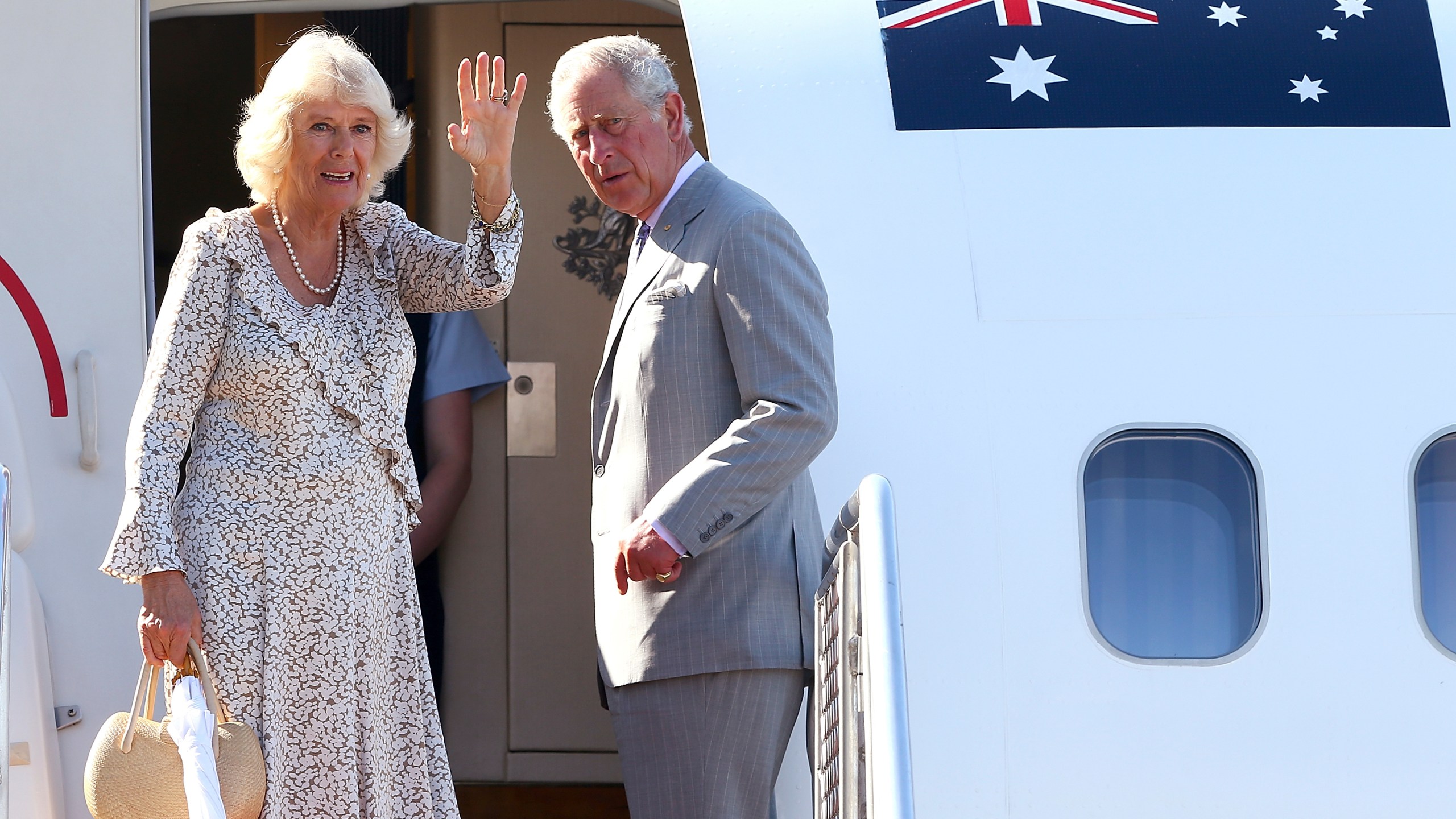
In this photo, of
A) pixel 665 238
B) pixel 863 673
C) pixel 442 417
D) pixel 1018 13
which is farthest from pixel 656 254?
pixel 442 417

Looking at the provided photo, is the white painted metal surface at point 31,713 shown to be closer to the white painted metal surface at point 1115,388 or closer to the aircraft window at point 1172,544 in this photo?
the white painted metal surface at point 1115,388

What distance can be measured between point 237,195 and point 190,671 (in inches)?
131

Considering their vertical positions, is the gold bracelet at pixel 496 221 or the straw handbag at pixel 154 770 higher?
the gold bracelet at pixel 496 221

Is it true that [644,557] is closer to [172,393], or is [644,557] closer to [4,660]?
[172,393]

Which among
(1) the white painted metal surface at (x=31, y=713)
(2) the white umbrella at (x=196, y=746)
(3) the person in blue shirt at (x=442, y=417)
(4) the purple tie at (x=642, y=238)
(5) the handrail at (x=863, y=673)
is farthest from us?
(3) the person in blue shirt at (x=442, y=417)

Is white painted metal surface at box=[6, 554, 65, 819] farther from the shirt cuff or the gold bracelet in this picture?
the shirt cuff

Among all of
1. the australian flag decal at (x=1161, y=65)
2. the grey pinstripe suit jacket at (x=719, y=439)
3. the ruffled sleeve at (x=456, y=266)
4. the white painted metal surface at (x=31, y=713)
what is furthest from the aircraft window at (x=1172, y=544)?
the white painted metal surface at (x=31, y=713)

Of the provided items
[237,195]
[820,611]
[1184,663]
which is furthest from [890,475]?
[237,195]

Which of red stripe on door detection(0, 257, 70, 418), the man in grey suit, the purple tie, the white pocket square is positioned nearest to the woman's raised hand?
the man in grey suit

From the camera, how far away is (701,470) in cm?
234

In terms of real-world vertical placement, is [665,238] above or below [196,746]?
above

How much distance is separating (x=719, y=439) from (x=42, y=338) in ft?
5.79

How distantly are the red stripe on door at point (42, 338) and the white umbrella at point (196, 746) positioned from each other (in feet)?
3.57

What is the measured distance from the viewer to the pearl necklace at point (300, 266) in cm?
266
